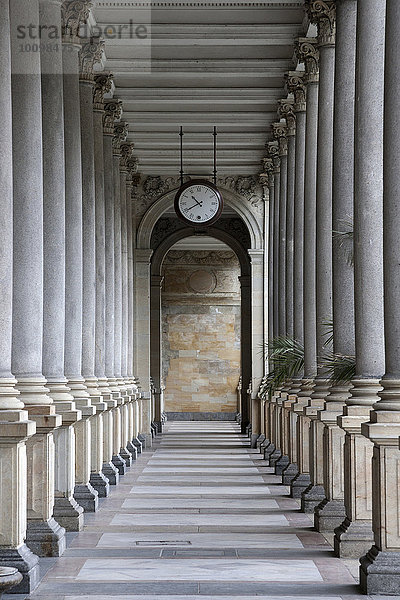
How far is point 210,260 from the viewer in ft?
159

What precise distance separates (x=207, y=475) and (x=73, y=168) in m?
7.98

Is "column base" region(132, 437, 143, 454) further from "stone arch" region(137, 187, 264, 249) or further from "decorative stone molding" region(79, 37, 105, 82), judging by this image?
"decorative stone molding" region(79, 37, 105, 82)

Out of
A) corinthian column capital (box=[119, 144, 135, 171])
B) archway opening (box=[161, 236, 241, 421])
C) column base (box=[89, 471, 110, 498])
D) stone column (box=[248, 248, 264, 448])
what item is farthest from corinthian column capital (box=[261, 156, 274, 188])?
archway opening (box=[161, 236, 241, 421])

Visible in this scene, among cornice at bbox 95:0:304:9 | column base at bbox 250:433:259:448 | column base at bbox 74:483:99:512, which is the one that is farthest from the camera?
column base at bbox 250:433:259:448

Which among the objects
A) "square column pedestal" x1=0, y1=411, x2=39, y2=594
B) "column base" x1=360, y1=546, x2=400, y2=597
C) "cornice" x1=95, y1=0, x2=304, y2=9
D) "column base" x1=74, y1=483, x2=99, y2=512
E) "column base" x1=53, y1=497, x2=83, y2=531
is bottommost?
"column base" x1=74, y1=483, x2=99, y2=512

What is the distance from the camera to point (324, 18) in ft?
53.0

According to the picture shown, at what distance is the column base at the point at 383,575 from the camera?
945 centimetres

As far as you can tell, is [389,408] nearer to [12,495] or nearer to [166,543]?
[12,495]

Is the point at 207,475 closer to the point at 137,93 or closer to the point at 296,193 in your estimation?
the point at 296,193

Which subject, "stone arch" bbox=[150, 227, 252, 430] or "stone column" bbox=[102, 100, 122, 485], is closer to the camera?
"stone column" bbox=[102, 100, 122, 485]

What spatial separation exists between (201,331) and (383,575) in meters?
39.2

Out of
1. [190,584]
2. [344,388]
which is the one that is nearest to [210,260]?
[344,388]

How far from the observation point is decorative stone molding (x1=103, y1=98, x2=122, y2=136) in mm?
22609

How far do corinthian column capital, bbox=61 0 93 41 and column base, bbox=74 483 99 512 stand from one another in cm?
638
